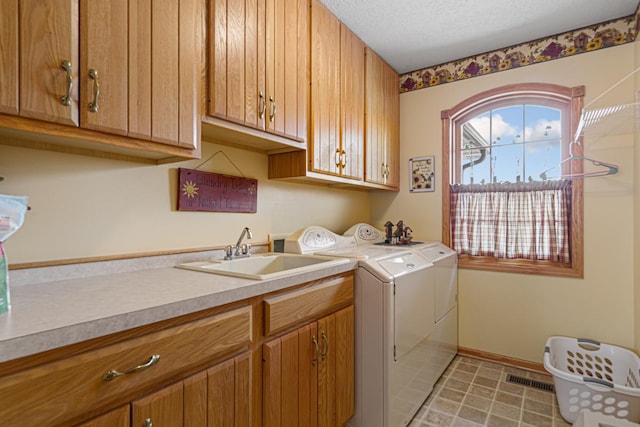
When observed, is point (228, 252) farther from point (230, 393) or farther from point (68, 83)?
point (68, 83)

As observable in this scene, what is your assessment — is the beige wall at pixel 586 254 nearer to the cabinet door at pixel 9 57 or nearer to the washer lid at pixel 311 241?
the washer lid at pixel 311 241

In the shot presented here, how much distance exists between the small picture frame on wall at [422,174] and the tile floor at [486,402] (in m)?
1.55

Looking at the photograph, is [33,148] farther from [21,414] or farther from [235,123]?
[21,414]

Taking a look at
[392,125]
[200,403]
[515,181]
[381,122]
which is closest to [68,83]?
[200,403]

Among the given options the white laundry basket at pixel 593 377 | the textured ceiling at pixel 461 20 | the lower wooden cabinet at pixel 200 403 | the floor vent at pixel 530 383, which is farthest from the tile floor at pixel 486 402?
the textured ceiling at pixel 461 20

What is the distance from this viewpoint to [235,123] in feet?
4.79

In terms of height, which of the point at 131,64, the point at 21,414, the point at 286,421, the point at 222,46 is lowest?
the point at 286,421

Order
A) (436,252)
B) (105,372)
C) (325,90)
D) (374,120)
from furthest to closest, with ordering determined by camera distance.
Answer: (374,120), (436,252), (325,90), (105,372)

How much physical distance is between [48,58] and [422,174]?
8.81 feet

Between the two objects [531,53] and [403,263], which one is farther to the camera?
[531,53]

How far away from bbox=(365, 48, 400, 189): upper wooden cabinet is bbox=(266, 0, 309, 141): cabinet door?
30.9 inches

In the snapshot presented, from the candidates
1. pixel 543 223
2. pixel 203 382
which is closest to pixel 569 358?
pixel 543 223

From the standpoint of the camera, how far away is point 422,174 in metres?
2.95

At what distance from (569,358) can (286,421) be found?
7.08 ft
